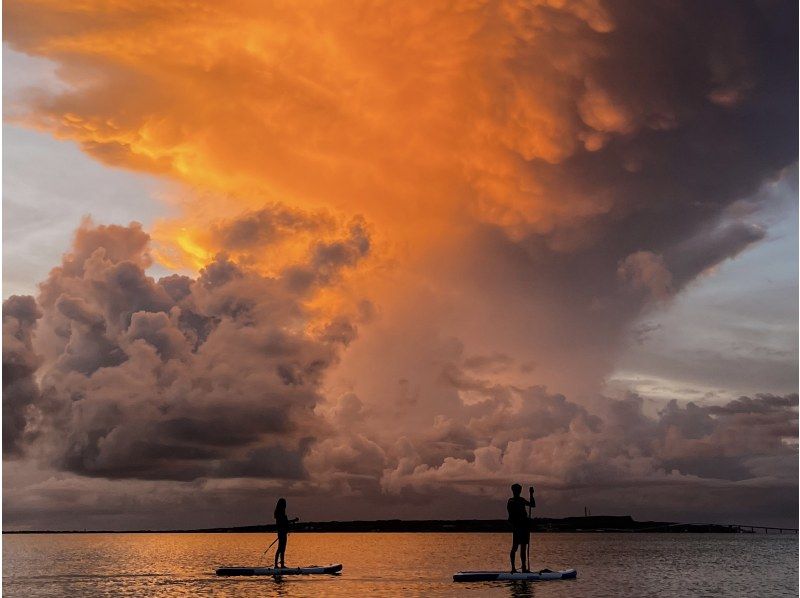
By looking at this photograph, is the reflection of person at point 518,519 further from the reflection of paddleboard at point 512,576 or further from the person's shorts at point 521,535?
the reflection of paddleboard at point 512,576

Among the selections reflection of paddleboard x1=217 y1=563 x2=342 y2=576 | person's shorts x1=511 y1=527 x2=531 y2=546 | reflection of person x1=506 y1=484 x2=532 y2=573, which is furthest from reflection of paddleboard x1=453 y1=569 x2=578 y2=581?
reflection of paddleboard x1=217 y1=563 x2=342 y2=576

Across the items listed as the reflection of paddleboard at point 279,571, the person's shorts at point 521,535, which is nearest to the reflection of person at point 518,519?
the person's shorts at point 521,535

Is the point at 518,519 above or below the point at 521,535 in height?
above

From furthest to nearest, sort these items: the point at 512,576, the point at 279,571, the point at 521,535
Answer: the point at 279,571 < the point at 512,576 < the point at 521,535

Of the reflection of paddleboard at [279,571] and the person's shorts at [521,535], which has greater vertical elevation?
the person's shorts at [521,535]

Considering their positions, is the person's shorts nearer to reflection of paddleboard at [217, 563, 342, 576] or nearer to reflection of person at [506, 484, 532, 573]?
reflection of person at [506, 484, 532, 573]

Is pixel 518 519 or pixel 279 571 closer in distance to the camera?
pixel 518 519

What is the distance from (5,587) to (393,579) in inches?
1015

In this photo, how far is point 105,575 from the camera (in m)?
70.5

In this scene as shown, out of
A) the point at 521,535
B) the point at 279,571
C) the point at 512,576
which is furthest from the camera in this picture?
the point at 279,571

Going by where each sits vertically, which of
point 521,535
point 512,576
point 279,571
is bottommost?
point 279,571

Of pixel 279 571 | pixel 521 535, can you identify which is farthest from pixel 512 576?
pixel 279 571

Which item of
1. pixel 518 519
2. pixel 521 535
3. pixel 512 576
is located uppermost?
pixel 518 519

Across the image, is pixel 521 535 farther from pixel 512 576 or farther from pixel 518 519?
pixel 512 576
